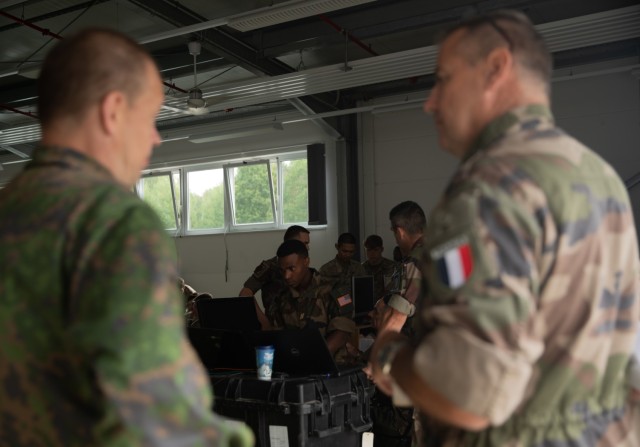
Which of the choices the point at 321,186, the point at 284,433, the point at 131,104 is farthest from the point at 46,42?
the point at 131,104

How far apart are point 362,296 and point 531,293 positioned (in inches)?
136

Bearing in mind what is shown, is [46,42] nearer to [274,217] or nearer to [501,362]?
[274,217]

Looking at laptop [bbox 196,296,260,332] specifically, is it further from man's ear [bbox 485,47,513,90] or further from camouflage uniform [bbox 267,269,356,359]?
man's ear [bbox 485,47,513,90]

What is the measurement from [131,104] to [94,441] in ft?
1.74

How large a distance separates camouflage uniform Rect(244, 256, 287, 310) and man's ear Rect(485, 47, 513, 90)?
3.83m

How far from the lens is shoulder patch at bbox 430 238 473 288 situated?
1078 millimetres

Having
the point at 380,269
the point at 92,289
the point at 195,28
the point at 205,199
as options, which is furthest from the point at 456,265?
the point at 205,199

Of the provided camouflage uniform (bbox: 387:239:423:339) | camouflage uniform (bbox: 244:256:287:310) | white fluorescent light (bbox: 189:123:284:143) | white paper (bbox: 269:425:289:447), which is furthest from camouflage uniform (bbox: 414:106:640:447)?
white fluorescent light (bbox: 189:123:284:143)

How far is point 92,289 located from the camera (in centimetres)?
97

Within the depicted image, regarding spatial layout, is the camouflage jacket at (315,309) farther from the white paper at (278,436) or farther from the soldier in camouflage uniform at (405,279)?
the white paper at (278,436)

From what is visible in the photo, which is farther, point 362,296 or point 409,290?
point 362,296

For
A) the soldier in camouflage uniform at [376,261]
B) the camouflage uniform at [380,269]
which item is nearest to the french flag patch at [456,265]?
the camouflage uniform at [380,269]

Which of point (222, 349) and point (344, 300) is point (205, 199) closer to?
point (344, 300)

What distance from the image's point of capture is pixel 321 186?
9.91 meters
